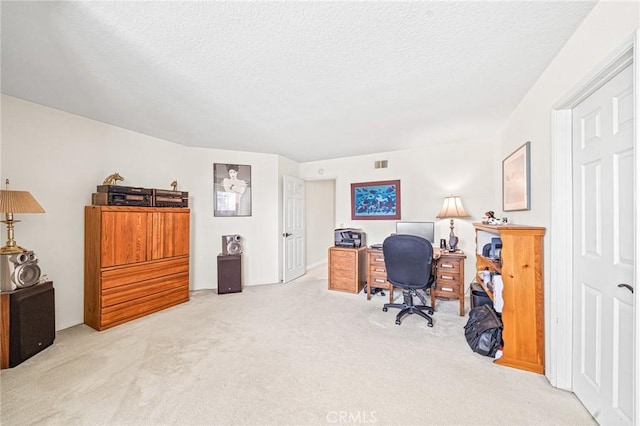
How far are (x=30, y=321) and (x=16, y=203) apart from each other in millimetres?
1022

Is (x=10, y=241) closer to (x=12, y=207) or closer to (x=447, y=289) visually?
(x=12, y=207)

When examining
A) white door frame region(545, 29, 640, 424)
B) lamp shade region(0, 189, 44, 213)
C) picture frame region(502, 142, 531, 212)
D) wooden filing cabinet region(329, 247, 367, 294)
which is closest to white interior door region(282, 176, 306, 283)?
wooden filing cabinet region(329, 247, 367, 294)

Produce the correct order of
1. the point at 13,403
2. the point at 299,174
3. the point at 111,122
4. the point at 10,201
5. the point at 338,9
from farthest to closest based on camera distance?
the point at 299,174, the point at 111,122, the point at 10,201, the point at 13,403, the point at 338,9

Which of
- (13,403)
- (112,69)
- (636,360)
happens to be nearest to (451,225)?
(636,360)

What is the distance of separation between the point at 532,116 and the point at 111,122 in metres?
4.51

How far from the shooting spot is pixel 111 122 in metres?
2.97

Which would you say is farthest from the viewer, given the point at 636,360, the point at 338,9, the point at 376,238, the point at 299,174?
the point at 299,174

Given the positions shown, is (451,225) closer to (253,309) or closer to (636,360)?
(636,360)

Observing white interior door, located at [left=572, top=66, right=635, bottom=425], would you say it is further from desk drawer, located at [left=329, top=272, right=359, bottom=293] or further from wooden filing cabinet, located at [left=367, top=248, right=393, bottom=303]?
desk drawer, located at [left=329, top=272, right=359, bottom=293]

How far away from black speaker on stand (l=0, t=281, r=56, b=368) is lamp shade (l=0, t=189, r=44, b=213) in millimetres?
691

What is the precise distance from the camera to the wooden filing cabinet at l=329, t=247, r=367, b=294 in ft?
12.8

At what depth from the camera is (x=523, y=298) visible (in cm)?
194

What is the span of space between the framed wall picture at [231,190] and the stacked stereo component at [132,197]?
773 millimetres

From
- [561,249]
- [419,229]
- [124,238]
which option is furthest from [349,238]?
[124,238]
